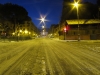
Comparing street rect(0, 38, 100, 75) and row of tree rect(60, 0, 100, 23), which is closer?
street rect(0, 38, 100, 75)

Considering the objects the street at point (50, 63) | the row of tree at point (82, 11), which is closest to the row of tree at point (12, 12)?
the row of tree at point (82, 11)

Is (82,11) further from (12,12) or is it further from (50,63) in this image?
(50,63)

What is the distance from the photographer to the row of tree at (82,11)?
110m

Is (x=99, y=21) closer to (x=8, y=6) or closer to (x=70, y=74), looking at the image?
(x=8, y=6)

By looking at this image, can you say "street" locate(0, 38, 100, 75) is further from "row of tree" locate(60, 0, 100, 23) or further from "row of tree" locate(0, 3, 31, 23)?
"row of tree" locate(60, 0, 100, 23)

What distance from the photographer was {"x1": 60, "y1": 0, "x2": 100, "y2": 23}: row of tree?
110 m

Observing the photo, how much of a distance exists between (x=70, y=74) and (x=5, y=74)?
3.04m

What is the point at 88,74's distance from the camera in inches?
355

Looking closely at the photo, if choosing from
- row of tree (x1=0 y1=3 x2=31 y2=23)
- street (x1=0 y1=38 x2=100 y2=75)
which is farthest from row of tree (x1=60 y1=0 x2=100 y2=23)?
street (x1=0 y1=38 x2=100 y2=75)

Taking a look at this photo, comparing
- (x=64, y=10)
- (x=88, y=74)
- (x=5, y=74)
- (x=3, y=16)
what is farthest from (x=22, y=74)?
(x=64, y=10)

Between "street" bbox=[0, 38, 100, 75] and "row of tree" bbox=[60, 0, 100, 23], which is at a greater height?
"row of tree" bbox=[60, 0, 100, 23]

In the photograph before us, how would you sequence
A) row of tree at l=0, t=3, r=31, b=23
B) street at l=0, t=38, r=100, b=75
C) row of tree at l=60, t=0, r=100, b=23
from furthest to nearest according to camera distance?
row of tree at l=60, t=0, r=100, b=23, row of tree at l=0, t=3, r=31, b=23, street at l=0, t=38, r=100, b=75

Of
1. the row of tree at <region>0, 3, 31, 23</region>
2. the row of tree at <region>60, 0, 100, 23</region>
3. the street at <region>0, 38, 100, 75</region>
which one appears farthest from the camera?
the row of tree at <region>60, 0, 100, 23</region>

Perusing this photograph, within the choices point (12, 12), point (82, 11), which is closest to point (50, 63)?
point (12, 12)
